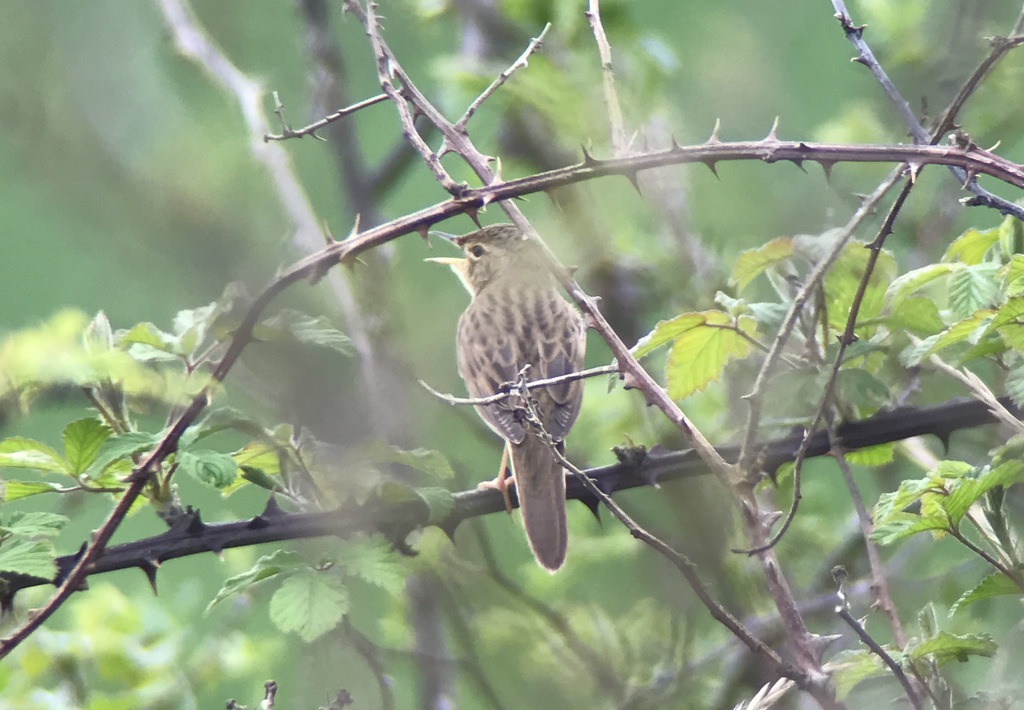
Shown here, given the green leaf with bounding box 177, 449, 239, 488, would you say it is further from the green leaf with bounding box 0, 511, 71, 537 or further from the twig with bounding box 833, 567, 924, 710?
the twig with bounding box 833, 567, 924, 710

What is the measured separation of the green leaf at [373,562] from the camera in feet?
5.27

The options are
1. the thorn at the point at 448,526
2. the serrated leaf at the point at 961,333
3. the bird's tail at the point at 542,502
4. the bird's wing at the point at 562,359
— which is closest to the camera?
the serrated leaf at the point at 961,333

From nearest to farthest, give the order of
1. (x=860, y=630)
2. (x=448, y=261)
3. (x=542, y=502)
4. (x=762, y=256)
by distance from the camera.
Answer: (x=860, y=630)
(x=762, y=256)
(x=542, y=502)
(x=448, y=261)

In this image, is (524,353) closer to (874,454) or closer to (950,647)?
(874,454)

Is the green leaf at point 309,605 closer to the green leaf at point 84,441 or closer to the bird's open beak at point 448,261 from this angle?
the green leaf at point 84,441

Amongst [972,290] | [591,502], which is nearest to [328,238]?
[591,502]

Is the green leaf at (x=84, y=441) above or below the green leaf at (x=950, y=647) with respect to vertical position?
above

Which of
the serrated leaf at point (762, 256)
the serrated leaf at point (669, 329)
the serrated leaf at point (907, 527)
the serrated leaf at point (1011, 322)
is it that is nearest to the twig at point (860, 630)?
the serrated leaf at point (907, 527)

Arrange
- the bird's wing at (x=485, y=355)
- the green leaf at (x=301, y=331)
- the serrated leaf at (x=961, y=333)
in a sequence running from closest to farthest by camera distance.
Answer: the green leaf at (x=301, y=331) < the serrated leaf at (x=961, y=333) < the bird's wing at (x=485, y=355)

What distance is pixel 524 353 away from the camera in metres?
3.29

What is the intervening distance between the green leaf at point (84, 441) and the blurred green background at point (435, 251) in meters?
0.09

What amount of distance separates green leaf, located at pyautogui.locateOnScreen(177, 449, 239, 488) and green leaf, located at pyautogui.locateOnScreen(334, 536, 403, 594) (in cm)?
20

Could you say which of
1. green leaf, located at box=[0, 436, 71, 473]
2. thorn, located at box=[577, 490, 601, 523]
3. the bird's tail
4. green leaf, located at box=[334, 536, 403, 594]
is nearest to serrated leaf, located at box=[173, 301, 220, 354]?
green leaf, located at box=[0, 436, 71, 473]

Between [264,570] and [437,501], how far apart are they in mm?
257
